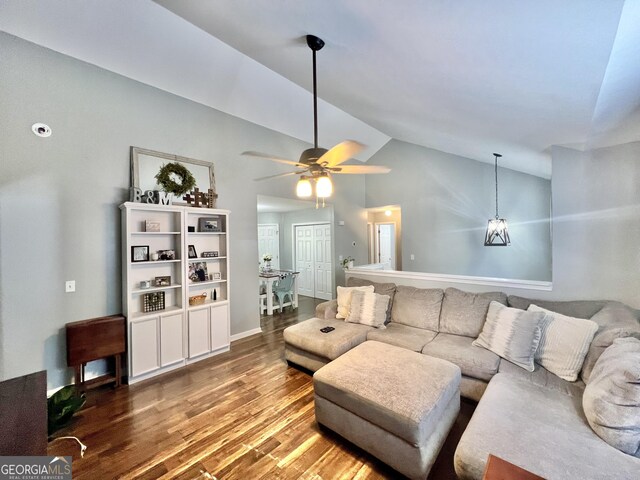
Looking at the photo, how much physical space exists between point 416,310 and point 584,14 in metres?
2.80

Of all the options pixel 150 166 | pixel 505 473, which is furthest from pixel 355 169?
pixel 150 166

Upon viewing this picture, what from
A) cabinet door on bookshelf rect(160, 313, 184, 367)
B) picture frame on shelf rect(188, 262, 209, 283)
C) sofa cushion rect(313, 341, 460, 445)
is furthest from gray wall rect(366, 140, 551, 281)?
cabinet door on bookshelf rect(160, 313, 184, 367)

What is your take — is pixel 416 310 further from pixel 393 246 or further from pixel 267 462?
pixel 393 246

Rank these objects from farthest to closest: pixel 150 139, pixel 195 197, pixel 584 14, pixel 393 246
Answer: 1. pixel 393 246
2. pixel 195 197
3. pixel 150 139
4. pixel 584 14

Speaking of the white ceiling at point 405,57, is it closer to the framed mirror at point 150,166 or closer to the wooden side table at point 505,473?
the framed mirror at point 150,166

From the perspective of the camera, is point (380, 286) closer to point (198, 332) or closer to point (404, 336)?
point (404, 336)

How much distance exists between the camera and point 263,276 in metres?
5.11

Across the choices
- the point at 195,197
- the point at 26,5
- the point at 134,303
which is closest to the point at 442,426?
the point at 134,303

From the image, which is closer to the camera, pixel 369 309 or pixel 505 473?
pixel 505 473

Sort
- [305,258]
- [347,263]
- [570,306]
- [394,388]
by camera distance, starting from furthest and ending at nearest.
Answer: [305,258] → [347,263] → [570,306] → [394,388]

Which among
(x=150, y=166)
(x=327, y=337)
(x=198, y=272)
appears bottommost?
(x=327, y=337)

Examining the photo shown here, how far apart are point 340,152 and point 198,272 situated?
2.62 metres

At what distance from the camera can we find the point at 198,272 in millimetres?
3588

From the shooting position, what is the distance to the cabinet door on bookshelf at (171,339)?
3.07 meters
